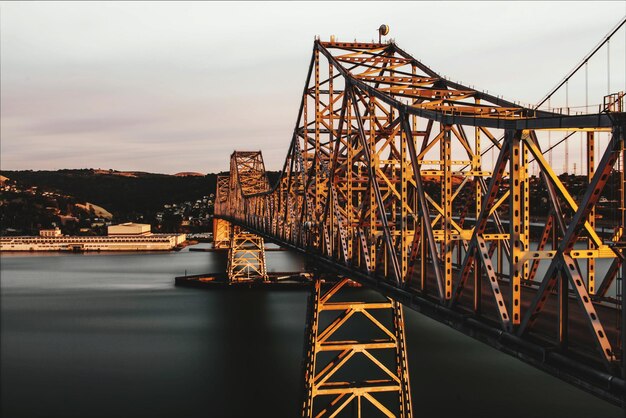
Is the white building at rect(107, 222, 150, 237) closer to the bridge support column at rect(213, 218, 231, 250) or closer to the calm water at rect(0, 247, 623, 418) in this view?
the bridge support column at rect(213, 218, 231, 250)

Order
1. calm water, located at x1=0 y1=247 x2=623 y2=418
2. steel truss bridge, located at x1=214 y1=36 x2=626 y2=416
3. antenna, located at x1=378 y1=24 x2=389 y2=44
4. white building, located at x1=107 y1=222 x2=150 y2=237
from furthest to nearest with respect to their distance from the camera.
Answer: white building, located at x1=107 y1=222 x2=150 y2=237, calm water, located at x1=0 y1=247 x2=623 y2=418, antenna, located at x1=378 y1=24 x2=389 y2=44, steel truss bridge, located at x1=214 y1=36 x2=626 y2=416

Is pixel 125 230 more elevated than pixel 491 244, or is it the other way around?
pixel 491 244

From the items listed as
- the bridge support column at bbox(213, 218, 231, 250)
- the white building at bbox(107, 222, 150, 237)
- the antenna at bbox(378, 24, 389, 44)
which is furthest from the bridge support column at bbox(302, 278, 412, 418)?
the white building at bbox(107, 222, 150, 237)

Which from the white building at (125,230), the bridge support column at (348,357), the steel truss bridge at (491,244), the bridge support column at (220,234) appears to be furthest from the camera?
the white building at (125,230)

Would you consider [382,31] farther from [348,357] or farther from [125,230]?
[125,230]

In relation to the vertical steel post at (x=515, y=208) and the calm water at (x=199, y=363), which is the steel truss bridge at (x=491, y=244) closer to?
the vertical steel post at (x=515, y=208)

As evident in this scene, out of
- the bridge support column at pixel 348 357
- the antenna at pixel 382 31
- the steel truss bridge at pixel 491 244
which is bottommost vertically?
the bridge support column at pixel 348 357

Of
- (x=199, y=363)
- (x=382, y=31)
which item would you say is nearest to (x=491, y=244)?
(x=382, y=31)

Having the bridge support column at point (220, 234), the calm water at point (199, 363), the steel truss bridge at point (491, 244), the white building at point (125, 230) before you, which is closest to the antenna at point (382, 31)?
the steel truss bridge at point (491, 244)
